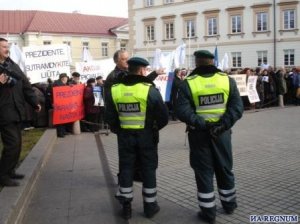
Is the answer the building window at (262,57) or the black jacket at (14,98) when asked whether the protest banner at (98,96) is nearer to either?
the black jacket at (14,98)

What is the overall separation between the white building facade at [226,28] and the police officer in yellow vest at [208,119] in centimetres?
3797

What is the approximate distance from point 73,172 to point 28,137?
4.37 metres

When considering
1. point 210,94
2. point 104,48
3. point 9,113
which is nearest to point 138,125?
point 210,94

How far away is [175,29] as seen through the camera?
176 feet

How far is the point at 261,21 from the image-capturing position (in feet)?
157

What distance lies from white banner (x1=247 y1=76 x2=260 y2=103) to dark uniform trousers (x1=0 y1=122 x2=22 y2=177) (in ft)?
45.9

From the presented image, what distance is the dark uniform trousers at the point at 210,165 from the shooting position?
511 cm

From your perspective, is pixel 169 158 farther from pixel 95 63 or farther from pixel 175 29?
pixel 175 29

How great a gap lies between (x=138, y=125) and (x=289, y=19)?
1735 inches

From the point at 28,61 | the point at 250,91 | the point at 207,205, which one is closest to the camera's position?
the point at 207,205

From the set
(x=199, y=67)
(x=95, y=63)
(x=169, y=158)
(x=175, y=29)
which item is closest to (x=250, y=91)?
(x=95, y=63)

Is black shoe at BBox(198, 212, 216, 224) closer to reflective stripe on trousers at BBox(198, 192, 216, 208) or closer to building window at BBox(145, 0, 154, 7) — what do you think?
reflective stripe on trousers at BBox(198, 192, 216, 208)

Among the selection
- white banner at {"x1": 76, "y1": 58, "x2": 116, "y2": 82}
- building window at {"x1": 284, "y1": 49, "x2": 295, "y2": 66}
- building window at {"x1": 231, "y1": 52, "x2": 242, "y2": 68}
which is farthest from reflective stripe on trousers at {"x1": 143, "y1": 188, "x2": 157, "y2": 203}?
building window at {"x1": 231, "y1": 52, "x2": 242, "y2": 68}

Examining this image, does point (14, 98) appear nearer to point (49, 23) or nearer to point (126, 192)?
point (126, 192)
